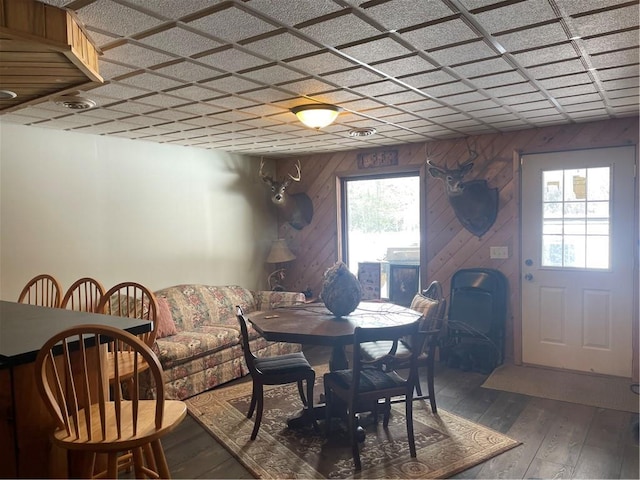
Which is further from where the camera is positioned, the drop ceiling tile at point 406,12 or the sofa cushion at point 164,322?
the sofa cushion at point 164,322

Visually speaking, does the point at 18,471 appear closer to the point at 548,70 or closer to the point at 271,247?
the point at 548,70

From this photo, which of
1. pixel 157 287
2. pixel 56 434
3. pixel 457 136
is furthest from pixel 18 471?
pixel 457 136

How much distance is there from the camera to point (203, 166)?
16.5ft

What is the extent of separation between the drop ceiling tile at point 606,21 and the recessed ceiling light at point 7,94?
2587mm

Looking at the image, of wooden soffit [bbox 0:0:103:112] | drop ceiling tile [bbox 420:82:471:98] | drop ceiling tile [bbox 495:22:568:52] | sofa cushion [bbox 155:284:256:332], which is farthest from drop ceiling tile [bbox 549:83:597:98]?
sofa cushion [bbox 155:284:256:332]

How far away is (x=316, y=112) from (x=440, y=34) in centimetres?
131

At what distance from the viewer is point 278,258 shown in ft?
18.6

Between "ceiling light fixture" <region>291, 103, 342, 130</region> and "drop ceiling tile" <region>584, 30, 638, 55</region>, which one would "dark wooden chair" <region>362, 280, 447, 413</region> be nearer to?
"ceiling light fixture" <region>291, 103, 342, 130</region>

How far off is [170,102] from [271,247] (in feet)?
9.86

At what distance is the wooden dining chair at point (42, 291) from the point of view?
11.0ft

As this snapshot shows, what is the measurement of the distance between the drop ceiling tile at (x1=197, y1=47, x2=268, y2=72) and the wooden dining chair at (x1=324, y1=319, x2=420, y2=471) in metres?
1.50

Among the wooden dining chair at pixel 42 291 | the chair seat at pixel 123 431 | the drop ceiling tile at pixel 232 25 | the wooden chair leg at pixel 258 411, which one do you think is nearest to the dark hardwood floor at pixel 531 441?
the wooden chair leg at pixel 258 411

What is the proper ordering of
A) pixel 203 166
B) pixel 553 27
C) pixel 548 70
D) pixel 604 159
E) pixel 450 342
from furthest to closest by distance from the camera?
1. pixel 203 166
2. pixel 450 342
3. pixel 604 159
4. pixel 548 70
5. pixel 553 27

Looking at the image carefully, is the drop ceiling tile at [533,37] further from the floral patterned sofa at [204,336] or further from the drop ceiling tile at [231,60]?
the floral patterned sofa at [204,336]
